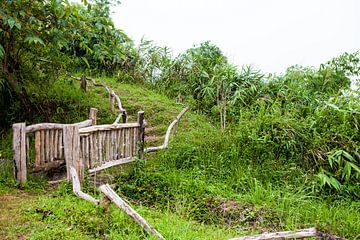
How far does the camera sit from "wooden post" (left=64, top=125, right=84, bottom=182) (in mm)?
4980

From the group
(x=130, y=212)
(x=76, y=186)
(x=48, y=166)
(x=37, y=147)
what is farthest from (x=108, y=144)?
(x=130, y=212)

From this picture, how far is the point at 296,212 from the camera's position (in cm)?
472

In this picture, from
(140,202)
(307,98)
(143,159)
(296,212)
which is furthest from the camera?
(307,98)

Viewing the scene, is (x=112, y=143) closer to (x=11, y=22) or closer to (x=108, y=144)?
(x=108, y=144)

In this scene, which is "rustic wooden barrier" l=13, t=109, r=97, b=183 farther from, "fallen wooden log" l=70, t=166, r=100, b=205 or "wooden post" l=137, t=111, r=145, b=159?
"wooden post" l=137, t=111, r=145, b=159

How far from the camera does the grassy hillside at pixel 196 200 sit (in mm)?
3607

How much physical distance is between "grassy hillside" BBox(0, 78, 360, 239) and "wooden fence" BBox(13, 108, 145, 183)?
0.26m

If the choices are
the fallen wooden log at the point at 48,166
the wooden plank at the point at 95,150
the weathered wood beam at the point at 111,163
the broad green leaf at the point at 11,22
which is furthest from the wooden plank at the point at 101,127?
the broad green leaf at the point at 11,22

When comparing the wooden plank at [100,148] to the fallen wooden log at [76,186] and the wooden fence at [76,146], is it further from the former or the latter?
the fallen wooden log at [76,186]

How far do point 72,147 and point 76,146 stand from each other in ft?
0.19

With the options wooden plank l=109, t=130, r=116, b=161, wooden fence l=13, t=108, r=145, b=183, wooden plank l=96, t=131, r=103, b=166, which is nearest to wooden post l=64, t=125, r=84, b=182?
wooden fence l=13, t=108, r=145, b=183

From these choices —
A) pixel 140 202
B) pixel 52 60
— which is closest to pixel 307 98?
pixel 140 202

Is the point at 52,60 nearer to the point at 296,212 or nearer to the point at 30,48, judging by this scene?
the point at 30,48

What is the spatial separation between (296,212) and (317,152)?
153cm
